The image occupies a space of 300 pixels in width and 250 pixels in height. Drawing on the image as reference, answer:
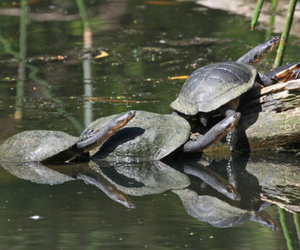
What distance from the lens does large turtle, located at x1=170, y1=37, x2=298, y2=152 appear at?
240 inches

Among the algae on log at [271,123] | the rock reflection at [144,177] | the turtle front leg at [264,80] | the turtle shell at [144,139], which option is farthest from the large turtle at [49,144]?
the turtle front leg at [264,80]

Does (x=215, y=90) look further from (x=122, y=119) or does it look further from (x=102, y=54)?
(x=102, y=54)

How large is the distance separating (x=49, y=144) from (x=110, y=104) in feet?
7.41

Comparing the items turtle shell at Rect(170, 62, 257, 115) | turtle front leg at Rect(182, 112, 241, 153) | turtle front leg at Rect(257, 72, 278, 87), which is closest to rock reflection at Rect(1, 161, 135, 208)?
turtle front leg at Rect(182, 112, 241, 153)

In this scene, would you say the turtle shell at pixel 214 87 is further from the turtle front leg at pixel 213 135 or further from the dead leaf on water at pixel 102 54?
the dead leaf on water at pixel 102 54

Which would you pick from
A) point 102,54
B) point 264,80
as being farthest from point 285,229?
point 102,54

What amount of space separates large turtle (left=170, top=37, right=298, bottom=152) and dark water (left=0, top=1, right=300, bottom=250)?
1.87 feet

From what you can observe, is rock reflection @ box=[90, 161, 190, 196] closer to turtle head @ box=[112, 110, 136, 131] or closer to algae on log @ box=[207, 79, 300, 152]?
turtle head @ box=[112, 110, 136, 131]

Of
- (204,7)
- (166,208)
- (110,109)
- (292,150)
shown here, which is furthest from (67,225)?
(204,7)

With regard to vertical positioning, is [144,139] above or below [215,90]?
below

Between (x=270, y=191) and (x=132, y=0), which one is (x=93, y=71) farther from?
(x=132, y=0)

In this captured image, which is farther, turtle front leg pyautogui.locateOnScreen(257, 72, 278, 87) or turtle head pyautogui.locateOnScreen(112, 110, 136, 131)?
turtle front leg pyautogui.locateOnScreen(257, 72, 278, 87)

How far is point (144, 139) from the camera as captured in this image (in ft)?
19.6

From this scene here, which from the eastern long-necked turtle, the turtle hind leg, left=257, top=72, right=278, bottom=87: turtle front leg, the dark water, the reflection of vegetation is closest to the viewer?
the reflection of vegetation
